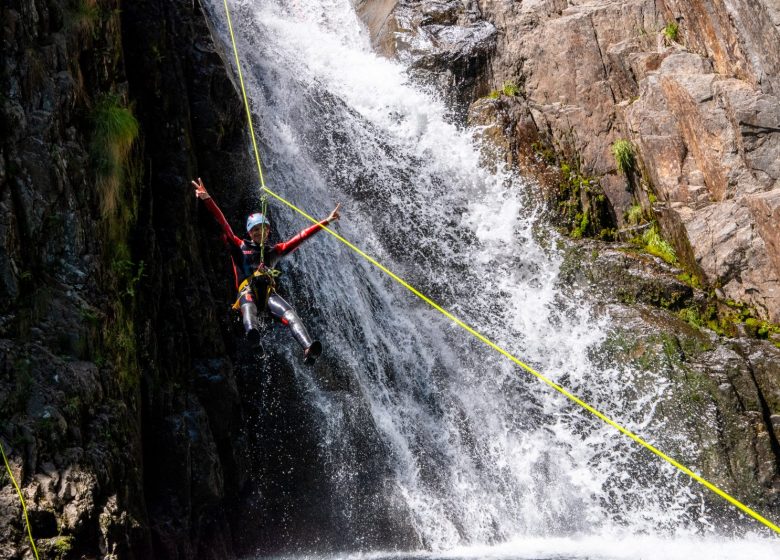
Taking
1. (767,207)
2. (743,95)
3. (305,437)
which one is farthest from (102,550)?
(743,95)

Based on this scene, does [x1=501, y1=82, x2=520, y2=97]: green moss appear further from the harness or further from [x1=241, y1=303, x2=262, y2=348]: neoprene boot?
[x1=241, y1=303, x2=262, y2=348]: neoprene boot

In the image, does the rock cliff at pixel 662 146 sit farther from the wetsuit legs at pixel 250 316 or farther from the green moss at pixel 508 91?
the wetsuit legs at pixel 250 316

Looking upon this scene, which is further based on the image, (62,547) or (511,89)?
(511,89)

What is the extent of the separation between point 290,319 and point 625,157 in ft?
25.5

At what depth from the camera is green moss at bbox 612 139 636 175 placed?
12898mm

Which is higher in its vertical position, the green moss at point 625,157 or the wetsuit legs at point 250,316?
the green moss at point 625,157

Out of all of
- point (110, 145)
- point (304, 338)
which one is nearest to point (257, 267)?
point (304, 338)

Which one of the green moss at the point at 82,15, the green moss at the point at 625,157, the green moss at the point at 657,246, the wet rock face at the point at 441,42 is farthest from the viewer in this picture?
the wet rock face at the point at 441,42

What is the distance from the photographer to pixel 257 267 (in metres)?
8.60

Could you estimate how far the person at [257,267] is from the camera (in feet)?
26.9

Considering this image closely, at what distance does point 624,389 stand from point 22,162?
8561mm

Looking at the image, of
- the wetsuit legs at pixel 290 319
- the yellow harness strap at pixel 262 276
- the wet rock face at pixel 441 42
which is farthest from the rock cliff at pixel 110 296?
the wet rock face at pixel 441 42

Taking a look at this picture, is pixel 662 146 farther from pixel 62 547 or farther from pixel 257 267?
pixel 62 547

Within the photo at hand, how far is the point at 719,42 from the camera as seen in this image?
40.2ft
